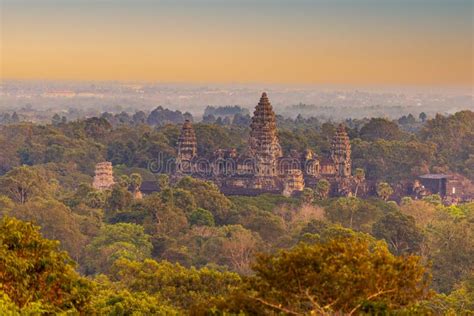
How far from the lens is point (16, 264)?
86.9ft

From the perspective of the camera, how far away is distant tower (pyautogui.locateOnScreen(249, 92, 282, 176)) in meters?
98.6

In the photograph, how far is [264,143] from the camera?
101 meters

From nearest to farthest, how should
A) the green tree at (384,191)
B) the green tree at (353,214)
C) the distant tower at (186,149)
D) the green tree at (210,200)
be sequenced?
the green tree at (353,214), the green tree at (210,200), the green tree at (384,191), the distant tower at (186,149)

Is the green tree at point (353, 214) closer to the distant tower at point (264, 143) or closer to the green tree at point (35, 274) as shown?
the distant tower at point (264, 143)

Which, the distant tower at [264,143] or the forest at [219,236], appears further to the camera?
the distant tower at [264,143]

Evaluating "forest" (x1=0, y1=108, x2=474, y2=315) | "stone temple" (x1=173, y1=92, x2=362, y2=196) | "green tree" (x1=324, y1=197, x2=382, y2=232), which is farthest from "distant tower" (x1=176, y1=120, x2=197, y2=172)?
"green tree" (x1=324, y1=197, x2=382, y2=232)

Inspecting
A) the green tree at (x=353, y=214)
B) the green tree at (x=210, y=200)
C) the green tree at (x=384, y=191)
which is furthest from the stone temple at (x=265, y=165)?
the green tree at (x=353, y=214)

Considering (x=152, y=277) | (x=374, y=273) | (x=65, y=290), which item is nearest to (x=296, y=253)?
(x=374, y=273)

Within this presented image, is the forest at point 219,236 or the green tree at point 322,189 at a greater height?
the forest at point 219,236

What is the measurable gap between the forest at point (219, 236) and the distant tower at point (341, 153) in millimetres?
5273

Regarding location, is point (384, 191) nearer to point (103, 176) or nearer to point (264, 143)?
point (264, 143)

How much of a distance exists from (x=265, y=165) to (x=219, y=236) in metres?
36.7

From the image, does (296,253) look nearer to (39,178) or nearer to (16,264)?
(16,264)

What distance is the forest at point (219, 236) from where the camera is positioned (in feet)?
74.7
